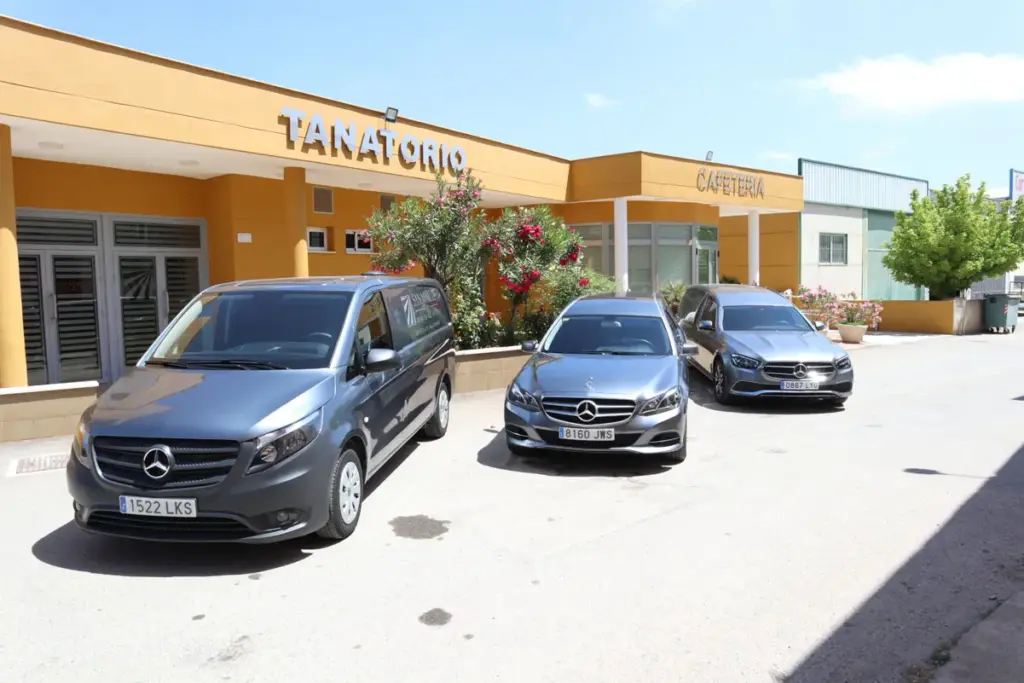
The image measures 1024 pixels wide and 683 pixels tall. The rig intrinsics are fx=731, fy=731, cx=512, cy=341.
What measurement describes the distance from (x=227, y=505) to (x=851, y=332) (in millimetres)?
17602

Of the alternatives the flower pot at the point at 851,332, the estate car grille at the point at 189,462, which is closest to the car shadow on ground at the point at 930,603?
the estate car grille at the point at 189,462

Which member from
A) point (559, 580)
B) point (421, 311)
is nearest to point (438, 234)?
point (421, 311)

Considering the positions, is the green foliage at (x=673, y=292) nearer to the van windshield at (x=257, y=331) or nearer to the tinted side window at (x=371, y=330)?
the tinted side window at (x=371, y=330)

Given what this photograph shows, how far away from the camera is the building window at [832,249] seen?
27.9 meters

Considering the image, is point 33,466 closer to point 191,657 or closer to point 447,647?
point 191,657

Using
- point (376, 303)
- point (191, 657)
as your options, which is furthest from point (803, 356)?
point (191, 657)

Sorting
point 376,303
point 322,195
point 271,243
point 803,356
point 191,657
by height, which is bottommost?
point 191,657

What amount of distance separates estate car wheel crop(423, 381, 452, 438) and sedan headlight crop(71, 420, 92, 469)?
3736 millimetres

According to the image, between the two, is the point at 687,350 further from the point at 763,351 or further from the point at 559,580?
the point at 559,580

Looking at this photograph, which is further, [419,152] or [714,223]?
[714,223]

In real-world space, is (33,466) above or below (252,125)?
below

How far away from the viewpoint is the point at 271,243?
1420 centimetres

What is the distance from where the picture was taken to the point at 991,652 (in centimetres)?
358

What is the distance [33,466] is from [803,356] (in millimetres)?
9026
